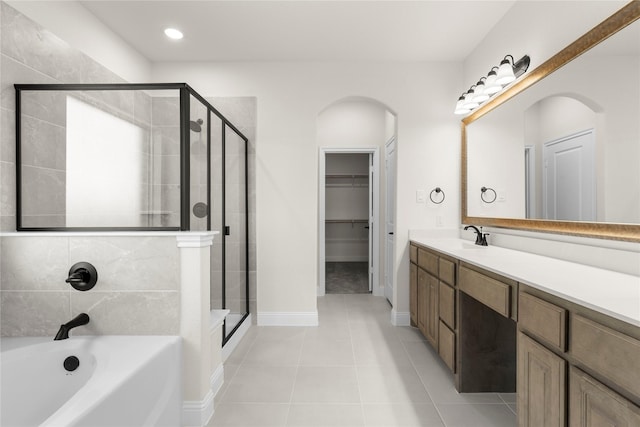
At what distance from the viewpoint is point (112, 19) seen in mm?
2590

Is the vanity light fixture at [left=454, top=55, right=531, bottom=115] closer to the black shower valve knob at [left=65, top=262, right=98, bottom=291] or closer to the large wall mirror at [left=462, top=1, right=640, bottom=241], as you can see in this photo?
the large wall mirror at [left=462, top=1, right=640, bottom=241]

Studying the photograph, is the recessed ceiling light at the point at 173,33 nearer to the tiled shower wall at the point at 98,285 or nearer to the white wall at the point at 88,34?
the white wall at the point at 88,34

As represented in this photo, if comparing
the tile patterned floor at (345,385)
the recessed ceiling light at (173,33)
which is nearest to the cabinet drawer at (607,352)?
the tile patterned floor at (345,385)

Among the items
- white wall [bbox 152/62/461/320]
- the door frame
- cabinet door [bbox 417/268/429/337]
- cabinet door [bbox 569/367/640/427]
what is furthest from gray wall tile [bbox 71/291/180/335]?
the door frame

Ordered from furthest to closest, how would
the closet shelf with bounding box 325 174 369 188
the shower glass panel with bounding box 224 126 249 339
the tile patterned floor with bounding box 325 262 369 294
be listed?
the closet shelf with bounding box 325 174 369 188, the tile patterned floor with bounding box 325 262 369 294, the shower glass panel with bounding box 224 126 249 339

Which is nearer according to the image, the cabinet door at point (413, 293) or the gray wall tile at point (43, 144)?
the gray wall tile at point (43, 144)

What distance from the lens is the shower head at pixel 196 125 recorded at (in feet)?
6.43

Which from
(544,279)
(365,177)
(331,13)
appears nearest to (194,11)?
(331,13)

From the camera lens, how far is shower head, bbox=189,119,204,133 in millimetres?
1961

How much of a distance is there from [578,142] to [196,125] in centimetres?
227

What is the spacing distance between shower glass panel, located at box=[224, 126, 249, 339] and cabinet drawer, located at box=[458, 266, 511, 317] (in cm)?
190

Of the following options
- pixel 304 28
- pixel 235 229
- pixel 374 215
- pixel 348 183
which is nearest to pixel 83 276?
pixel 235 229

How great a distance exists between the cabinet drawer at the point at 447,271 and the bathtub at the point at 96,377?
5.75 ft

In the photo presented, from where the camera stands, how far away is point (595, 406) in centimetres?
99
